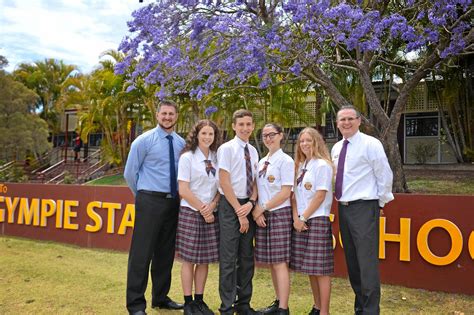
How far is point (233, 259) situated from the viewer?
3.86m

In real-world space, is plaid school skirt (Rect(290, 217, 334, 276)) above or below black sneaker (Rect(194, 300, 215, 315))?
above

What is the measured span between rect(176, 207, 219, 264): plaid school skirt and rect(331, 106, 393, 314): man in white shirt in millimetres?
1136

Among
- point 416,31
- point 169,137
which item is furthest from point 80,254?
point 416,31

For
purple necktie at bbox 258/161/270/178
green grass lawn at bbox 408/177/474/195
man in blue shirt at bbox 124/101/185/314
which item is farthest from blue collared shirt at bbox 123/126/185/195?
green grass lawn at bbox 408/177/474/195

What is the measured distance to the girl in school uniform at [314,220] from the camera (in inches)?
151

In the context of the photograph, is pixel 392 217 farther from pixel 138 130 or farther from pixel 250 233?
pixel 138 130

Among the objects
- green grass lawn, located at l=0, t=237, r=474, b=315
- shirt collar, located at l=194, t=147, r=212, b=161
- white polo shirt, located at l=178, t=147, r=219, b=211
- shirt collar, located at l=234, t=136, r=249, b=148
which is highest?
shirt collar, located at l=234, t=136, r=249, b=148

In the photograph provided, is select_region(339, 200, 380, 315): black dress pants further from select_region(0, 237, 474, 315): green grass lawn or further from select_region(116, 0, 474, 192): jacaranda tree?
select_region(116, 0, 474, 192): jacaranda tree

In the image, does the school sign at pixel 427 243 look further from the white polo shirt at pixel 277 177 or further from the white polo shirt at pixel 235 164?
the white polo shirt at pixel 235 164

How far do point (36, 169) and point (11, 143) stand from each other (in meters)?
3.42

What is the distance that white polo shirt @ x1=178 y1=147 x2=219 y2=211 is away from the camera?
399 centimetres

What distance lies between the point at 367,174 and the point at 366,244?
22.9 inches

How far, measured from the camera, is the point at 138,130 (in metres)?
21.4

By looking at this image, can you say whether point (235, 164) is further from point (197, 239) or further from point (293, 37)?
point (293, 37)
